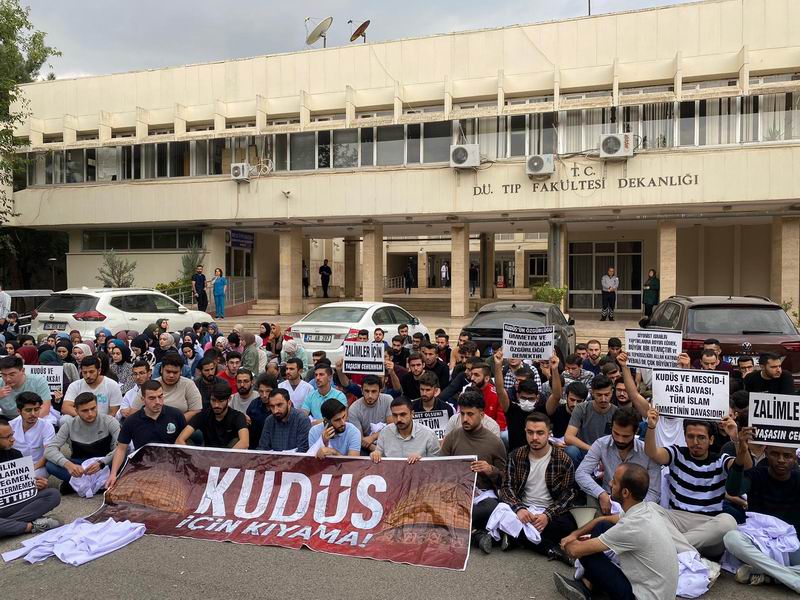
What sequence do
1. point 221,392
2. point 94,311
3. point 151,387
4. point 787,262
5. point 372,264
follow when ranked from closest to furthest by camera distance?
point 151,387 < point 221,392 < point 94,311 < point 787,262 < point 372,264

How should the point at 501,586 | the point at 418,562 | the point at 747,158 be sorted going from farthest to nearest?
the point at 747,158, the point at 418,562, the point at 501,586

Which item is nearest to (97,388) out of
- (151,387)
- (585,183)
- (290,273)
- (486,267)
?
(151,387)

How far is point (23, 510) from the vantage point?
5.69m

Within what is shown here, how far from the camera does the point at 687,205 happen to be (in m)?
19.2

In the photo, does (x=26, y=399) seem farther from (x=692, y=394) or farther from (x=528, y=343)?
(x=692, y=394)

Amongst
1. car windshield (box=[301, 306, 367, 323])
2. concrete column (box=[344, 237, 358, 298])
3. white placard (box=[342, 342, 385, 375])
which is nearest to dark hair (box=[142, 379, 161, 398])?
white placard (box=[342, 342, 385, 375])

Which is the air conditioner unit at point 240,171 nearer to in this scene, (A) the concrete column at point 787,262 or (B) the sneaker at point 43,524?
(A) the concrete column at point 787,262

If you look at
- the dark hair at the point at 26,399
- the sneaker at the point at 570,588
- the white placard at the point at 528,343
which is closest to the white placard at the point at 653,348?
the white placard at the point at 528,343

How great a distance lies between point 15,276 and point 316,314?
78.9ft

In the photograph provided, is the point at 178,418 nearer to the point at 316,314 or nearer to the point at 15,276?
the point at 316,314

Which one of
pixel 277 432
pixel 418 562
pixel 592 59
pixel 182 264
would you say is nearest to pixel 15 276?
pixel 182 264

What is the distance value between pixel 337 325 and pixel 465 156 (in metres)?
10.3

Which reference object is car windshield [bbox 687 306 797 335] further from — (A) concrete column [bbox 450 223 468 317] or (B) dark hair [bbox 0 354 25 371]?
(A) concrete column [bbox 450 223 468 317]

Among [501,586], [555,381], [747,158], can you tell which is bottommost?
[501,586]
